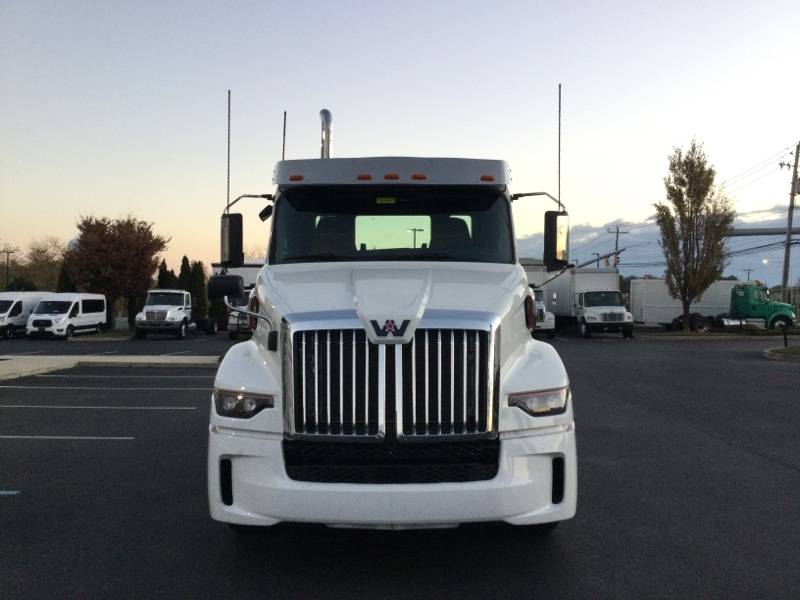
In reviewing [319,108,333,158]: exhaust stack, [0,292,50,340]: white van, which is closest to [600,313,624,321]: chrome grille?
[319,108,333,158]: exhaust stack

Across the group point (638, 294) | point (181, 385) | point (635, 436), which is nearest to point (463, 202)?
point (635, 436)

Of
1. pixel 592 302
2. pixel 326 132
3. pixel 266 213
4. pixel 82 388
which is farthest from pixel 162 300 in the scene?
pixel 266 213

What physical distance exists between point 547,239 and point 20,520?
182 inches

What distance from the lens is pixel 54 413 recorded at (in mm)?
12125

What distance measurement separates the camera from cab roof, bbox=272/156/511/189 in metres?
6.37

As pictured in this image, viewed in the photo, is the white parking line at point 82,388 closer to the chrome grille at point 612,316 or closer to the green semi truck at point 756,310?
the chrome grille at point 612,316

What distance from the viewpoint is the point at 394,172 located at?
6.38 metres

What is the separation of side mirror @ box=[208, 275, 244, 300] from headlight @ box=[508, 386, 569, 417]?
2.44 meters

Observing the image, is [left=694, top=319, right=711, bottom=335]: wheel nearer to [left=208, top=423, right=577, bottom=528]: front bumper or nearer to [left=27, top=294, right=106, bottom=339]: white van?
[left=27, top=294, right=106, bottom=339]: white van

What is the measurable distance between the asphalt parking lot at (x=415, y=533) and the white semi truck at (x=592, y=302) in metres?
28.0

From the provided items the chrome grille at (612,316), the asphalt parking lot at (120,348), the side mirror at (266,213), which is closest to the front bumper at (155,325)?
the asphalt parking lot at (120,348)

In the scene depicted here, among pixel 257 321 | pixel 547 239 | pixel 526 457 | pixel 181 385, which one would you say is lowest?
pixel 181 385

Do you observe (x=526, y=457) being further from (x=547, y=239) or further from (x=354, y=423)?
(x=547, y=239)

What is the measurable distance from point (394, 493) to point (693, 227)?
4132 centimetres
